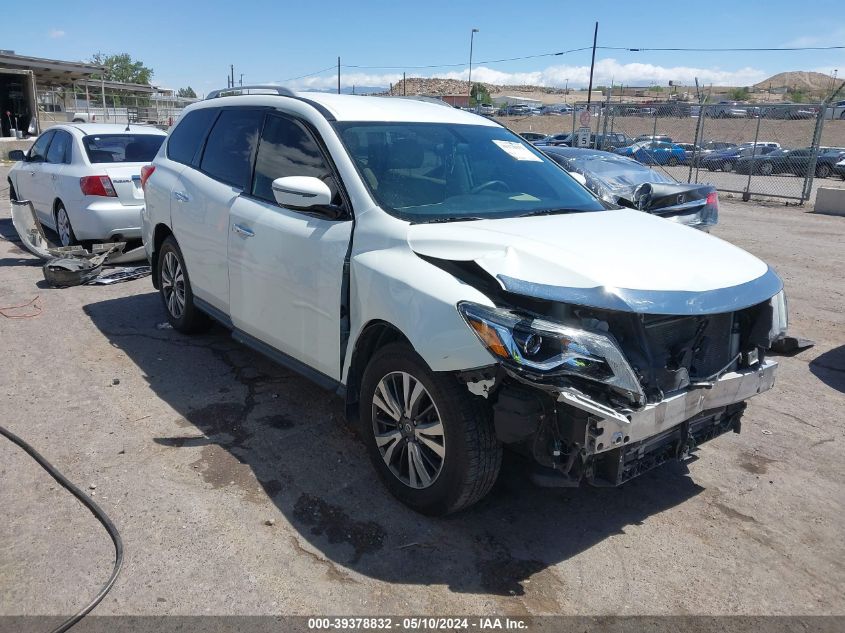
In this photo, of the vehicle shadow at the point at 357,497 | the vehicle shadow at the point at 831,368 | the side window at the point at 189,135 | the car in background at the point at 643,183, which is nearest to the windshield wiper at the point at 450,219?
the vehicle shadow at the point at 357,497

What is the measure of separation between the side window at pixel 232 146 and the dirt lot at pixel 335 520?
1512mm

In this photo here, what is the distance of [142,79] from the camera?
8956 centimetres

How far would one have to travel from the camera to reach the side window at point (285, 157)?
13.3 ft

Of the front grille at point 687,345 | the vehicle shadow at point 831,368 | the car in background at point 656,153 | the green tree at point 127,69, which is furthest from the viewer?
the green tree at point 127,69

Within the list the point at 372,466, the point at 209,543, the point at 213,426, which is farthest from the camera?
the point at 213,426

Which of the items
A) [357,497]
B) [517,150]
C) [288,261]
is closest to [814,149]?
[517,150]

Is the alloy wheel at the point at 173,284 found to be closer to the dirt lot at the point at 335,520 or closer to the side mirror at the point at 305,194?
the dirt lot at the point at 335,520

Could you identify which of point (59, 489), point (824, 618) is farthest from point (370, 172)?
point (824, 618)

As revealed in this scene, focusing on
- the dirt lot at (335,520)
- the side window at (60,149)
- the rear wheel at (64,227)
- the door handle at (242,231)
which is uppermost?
the side window at (60,149)

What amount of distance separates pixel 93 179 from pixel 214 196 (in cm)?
418

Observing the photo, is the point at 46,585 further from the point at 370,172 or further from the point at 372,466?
the point at 370,172

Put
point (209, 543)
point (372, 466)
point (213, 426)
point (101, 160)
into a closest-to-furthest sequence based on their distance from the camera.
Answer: point (209, 543) < point (372, 466) < point (213, 426) < point (101, 160)

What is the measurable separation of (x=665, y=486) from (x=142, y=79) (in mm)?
98746

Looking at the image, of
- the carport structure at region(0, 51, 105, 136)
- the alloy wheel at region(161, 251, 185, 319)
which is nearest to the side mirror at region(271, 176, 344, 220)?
the alloy wheel at region(161, 251, 185, 319)
